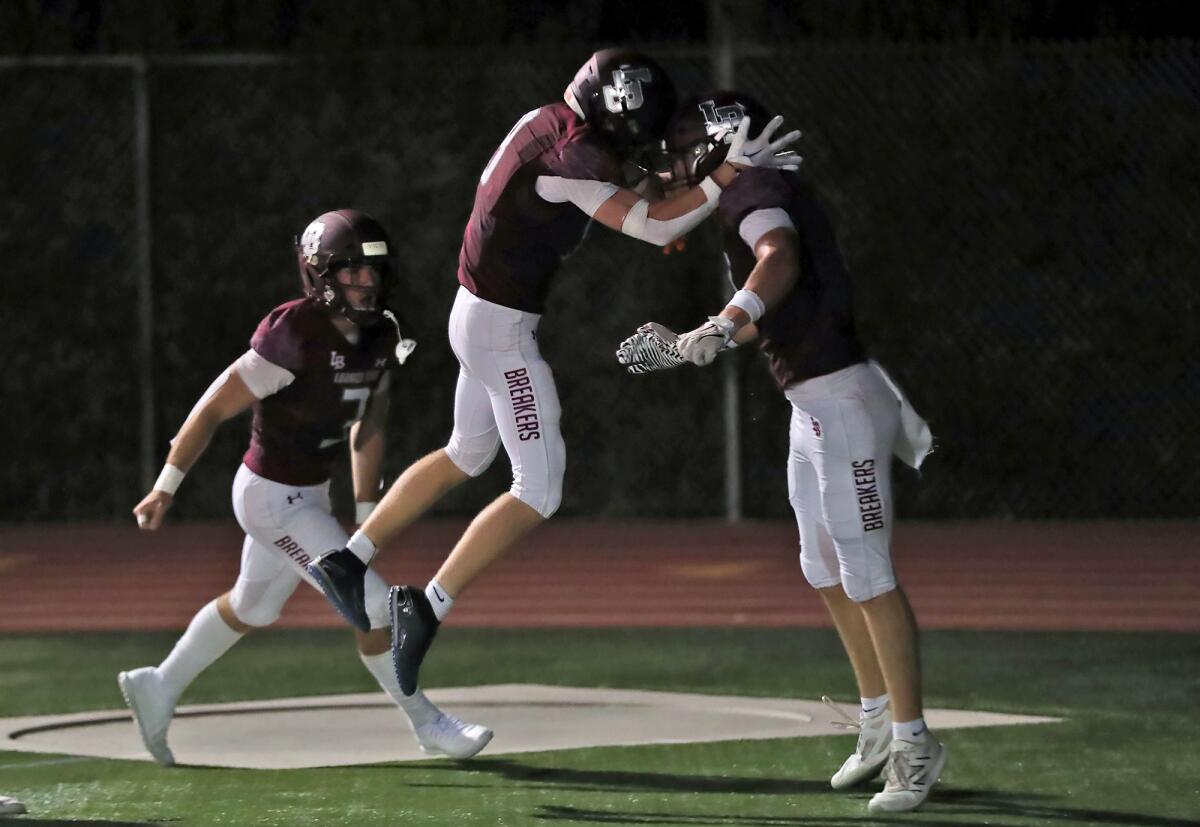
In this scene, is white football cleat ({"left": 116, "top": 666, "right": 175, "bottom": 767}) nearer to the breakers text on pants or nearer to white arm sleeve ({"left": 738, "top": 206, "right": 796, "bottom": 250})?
the breakers text on pants

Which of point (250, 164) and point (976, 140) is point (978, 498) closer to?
point (976, 140)

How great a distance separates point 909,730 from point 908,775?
0.14 meters

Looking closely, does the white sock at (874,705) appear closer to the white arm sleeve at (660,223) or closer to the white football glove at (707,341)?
the white football glove at (707,341)

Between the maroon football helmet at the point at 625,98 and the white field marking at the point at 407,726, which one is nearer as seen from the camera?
the maroon football helmet at the point at 625,98

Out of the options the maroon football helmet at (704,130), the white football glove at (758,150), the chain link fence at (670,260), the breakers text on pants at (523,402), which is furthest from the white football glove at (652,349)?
the chain link fence at (670,260)

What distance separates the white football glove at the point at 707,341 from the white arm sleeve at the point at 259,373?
1799 mm

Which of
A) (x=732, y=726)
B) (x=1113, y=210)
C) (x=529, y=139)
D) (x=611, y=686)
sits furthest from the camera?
(x=1113, y=210)

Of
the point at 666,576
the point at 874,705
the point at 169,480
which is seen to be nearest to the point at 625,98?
the point at 169,480

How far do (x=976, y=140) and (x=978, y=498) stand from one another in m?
2.17

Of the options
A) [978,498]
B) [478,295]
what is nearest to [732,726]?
[478,295]

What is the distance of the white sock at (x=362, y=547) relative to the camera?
7.20 metres

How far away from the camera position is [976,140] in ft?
45.1

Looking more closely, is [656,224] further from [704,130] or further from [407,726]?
[407,726]

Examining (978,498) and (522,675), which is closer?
(522,675)
